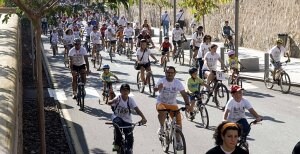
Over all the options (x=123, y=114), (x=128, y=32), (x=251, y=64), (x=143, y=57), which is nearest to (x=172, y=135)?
(x=123, y=114)

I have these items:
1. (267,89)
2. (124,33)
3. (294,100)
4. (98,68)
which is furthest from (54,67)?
(294,100)

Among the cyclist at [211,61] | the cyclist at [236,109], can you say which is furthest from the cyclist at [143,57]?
the cyclist at [236,109]

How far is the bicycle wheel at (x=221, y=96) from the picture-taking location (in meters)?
15.8

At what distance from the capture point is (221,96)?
16219 mm

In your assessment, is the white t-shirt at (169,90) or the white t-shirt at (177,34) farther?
the white t-shirt at (177,34)

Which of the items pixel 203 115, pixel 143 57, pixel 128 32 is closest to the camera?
pixel 203 115

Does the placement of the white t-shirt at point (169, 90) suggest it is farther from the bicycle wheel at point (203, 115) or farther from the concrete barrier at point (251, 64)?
the concrete barrier at point (251, 64)

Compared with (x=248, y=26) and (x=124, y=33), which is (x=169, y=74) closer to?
(x=124, y=33)

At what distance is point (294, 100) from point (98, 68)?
33.4ft

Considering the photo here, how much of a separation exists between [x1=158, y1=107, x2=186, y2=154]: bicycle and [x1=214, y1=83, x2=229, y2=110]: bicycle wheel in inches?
→ 186

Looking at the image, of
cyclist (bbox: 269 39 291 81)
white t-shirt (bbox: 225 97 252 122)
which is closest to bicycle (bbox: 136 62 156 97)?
cyclist (bbox: 269 39 291 81)

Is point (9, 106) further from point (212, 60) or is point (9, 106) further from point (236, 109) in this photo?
point (212, 60)

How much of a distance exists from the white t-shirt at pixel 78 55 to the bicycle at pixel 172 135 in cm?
596

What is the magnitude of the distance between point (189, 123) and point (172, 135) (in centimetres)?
357
